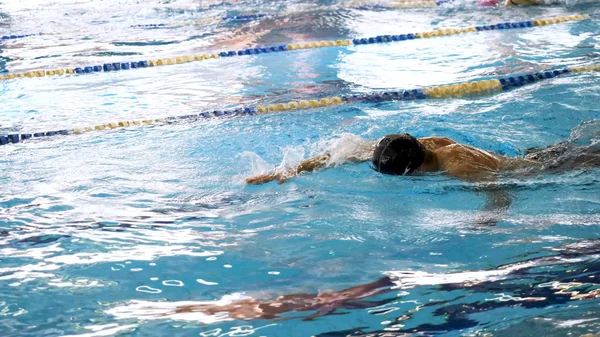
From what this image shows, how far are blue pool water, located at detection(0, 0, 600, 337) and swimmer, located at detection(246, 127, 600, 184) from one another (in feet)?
0.25

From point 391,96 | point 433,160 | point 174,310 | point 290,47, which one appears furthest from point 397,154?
point 290,47

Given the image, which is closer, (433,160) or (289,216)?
(289,216)

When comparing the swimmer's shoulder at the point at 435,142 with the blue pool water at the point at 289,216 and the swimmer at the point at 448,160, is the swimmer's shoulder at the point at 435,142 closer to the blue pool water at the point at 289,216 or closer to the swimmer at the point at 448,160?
the swimmer at the point at 448,160

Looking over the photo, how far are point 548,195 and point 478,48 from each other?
4628 millimetres

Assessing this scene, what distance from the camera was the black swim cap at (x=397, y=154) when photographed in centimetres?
376

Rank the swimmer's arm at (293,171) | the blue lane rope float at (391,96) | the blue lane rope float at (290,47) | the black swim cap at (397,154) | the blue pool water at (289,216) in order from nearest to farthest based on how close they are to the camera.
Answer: the blue pool water at (289,216) → the black swim cap at (397,154) → the swimmer's arm at (293,171) → the blue lane rope float at (391,96) → the blue lane rope float at (290,47)

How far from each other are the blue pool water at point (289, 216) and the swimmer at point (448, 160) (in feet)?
0.25

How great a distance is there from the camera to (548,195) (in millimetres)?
3713

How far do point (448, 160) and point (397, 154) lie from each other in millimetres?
305

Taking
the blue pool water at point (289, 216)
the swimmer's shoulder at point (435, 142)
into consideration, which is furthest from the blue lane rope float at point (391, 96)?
the swimmer's shoulder at point (435, 142)

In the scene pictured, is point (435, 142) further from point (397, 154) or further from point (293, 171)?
point (293, 171)

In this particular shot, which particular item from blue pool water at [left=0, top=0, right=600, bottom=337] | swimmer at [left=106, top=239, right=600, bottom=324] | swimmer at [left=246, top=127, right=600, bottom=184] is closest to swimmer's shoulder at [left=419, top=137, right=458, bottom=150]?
swimmer at [left=246, top=127, right=600, bottom=184]

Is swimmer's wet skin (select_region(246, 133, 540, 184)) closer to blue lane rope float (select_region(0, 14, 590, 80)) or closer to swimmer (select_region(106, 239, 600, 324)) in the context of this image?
swimmer (select_region(106, 239, 600, 324))

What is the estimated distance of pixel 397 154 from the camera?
376 cm
